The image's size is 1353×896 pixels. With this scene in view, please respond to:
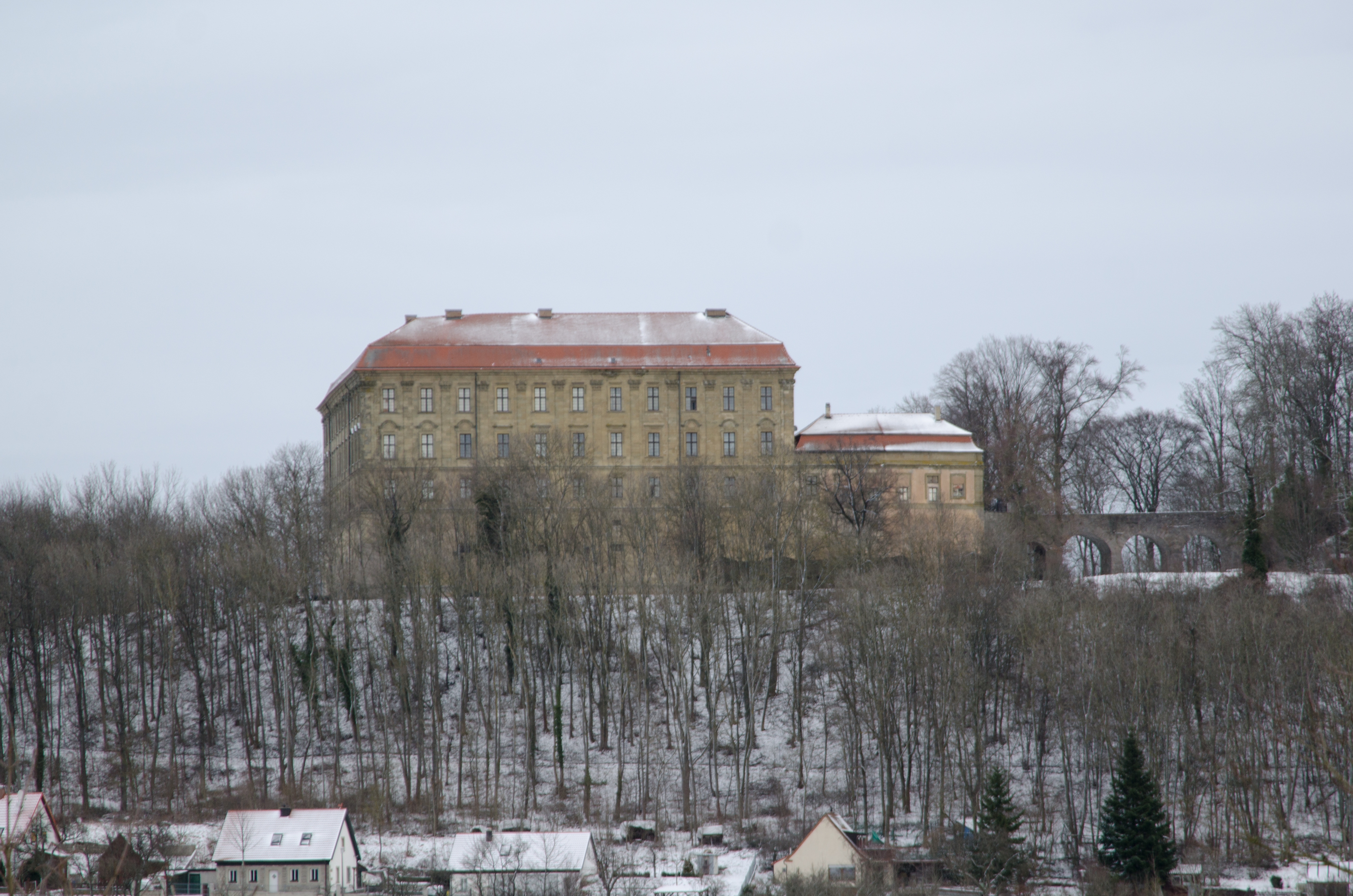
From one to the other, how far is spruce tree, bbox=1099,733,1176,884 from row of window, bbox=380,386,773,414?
119ft

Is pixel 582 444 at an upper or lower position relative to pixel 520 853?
upper

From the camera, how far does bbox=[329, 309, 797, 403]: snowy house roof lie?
235 ft

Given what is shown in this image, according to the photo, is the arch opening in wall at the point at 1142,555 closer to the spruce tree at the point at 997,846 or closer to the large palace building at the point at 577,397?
the large palace building at the point at 577,397

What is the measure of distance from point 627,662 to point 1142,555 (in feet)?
103

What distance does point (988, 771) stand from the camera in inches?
1750

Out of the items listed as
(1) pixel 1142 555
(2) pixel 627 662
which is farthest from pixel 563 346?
(1) pixel 1142 555

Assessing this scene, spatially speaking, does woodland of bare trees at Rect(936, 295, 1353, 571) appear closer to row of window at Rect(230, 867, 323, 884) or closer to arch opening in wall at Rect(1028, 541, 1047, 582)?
arch opening in wall at Rect(1028, 541, 1047, 582)

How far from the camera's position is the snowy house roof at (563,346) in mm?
71500

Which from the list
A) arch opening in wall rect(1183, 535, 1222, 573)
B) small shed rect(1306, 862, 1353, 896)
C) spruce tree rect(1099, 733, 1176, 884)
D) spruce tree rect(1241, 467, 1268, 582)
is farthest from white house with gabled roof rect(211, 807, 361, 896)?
arch opening in wall rect(1183, 535, 1222, 573)

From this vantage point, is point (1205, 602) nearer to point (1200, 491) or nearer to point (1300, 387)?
point (1300, 387)

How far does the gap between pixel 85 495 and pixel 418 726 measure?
24562 mm

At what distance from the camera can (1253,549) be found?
55250 mm

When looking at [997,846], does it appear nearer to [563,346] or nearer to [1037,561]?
[1037,561]

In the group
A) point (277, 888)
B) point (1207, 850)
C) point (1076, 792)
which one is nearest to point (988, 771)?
point (1076, 792)
